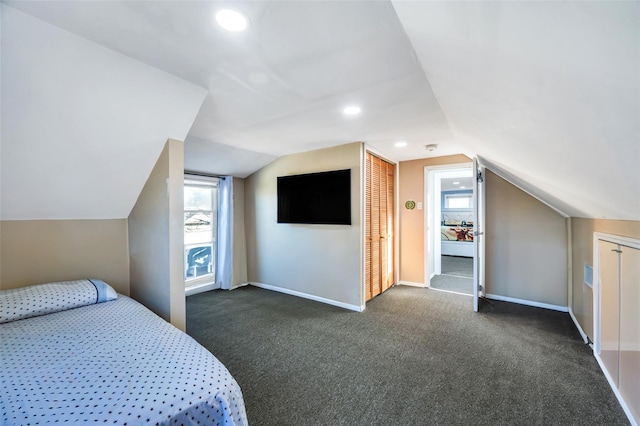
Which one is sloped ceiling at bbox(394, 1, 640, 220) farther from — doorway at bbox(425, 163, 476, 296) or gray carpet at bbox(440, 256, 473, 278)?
gray carpet at bbox(440, 256, 473, 278)

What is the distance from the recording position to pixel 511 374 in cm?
205

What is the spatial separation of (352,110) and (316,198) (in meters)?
1.67

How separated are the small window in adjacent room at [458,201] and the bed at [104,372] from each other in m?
8.30

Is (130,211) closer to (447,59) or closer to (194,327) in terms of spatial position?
(194,327)

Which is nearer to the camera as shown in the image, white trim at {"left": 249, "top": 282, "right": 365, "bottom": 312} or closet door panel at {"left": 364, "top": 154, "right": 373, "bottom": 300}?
white trim at {"left": 249, "top": 282, "right": 365, "bottom": 312}

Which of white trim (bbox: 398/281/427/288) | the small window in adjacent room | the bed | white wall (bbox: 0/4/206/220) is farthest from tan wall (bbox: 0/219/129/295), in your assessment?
the small window in adjacent room

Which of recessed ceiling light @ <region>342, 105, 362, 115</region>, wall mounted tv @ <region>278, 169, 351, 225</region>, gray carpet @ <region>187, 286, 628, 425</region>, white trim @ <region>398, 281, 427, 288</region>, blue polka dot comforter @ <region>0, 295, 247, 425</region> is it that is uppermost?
recessed ceiling light @ <region>342, 105, 362, 115</region>

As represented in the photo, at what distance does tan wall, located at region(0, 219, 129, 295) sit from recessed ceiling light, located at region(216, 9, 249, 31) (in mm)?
2326

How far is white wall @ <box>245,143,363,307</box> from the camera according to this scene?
347 cm

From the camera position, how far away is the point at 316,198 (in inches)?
148

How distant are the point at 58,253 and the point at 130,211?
0.64 metres

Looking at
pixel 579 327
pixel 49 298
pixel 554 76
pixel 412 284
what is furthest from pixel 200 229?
pixel 579 327

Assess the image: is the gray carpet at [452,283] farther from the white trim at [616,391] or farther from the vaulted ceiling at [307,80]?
the vaulted ceiling at [307,80]

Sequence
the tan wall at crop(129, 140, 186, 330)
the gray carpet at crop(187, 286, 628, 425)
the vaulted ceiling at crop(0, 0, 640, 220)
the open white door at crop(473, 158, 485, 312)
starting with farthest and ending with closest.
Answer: the open white door at crop(473, 158, 485, 312)
the tan wall at crop(129, 140, 186, 330)
the gray carpet at crop(187, 286, 628, 425)
the vaulted ceiling at crop(0, 0, 640, 220)
